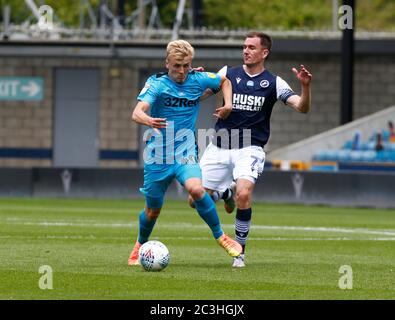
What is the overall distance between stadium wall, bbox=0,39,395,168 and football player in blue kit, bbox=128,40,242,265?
27.6 meters

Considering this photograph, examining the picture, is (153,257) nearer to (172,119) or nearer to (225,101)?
(172,119)

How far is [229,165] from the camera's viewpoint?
15.2 metres

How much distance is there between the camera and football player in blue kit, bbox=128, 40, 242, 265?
45.1 ft

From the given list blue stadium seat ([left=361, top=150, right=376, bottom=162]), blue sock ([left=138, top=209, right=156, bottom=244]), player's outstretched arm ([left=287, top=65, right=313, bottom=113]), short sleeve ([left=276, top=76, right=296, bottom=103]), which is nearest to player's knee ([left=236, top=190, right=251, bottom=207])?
blue sock ([left=138, top=209, right=156, bottom=244])

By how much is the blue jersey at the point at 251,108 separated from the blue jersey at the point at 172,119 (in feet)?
3.04

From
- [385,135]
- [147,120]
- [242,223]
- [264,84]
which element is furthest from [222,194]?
[385,135]

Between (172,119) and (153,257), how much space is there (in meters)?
1.53

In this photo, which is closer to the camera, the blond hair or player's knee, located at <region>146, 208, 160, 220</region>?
the blond hair

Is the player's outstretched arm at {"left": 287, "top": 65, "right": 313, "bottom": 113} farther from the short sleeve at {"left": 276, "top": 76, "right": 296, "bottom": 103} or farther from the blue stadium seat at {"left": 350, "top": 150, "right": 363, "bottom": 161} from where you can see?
the blue stadium seat at {"left": 350, "top": 150, "right": 363, "bottom": 161}

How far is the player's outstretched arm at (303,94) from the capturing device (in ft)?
45.2

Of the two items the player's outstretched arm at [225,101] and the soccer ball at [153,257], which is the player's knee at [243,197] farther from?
the soccer ball at [153,257]

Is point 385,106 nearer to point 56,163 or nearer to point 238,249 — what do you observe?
point 56,163

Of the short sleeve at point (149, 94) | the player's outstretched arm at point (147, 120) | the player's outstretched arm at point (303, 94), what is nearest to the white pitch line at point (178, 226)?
the player's outstretched arm at point (303, 94)

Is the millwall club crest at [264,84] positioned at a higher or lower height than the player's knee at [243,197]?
higher
